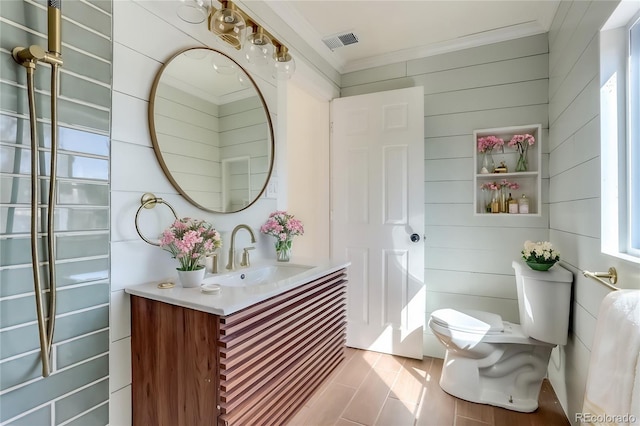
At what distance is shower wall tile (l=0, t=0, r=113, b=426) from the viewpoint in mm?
903

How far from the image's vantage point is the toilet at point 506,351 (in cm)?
Answer: 172

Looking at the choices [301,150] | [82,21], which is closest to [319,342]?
[82,21]

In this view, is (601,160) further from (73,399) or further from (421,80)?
(73,399)

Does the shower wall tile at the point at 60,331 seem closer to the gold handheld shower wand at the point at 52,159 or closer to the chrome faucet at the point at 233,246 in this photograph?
the gold handheld shower wand at the point at 52,159

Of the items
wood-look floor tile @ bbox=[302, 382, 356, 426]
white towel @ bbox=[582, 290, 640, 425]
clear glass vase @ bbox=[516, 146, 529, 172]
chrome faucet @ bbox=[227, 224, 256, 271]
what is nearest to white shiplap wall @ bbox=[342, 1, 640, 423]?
clear glass vase @ bbox=[516, 146, 529, 172]

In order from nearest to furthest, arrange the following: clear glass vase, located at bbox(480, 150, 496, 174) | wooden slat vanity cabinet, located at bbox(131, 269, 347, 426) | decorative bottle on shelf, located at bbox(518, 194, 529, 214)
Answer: wooden slat vanity cabinet, located at bbox(131, 269, 347, 426) < decorative bottle on shelf, located at bbox(518, 194, 529, 214) < clear glass vase, located at bbox(480, 150, 496, 174)

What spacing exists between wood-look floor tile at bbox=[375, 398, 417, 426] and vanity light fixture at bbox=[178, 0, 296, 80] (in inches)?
80.1

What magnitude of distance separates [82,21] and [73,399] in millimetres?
1291

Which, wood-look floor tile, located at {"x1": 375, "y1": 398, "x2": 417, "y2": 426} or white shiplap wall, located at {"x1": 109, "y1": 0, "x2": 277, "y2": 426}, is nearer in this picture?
white shiplap wall, located at {"x1": 109, "y1": 0, "x2": 277, "y2": 426}

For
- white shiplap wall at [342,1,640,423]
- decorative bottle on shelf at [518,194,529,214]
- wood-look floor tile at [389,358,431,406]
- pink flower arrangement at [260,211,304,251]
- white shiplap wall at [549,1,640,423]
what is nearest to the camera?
white shiplap wall at [549,1,640,423]

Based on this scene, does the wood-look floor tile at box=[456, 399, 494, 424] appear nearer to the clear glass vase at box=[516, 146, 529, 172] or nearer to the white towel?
the white towel

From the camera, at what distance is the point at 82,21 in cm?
106

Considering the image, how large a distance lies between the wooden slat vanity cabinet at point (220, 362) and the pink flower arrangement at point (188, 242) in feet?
0.61

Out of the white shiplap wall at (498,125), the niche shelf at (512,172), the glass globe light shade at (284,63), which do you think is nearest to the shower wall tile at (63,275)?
the glass globe light shade at (284,63)
